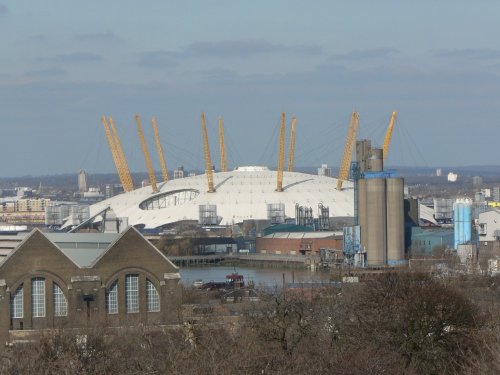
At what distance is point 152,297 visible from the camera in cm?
3089

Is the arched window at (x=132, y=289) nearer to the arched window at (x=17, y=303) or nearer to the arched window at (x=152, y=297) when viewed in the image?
the arched window at (x=152, y=297)

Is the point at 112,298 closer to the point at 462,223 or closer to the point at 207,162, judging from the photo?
the point at 462,223

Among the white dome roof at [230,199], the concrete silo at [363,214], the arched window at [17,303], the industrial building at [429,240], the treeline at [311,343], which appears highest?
the white dome roof at [230,199]

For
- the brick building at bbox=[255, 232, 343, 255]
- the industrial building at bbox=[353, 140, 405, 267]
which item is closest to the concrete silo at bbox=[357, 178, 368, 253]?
the industrial building at bbox=[353, 140, 405, 267]

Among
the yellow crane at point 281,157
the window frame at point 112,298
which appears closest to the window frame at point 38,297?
the window frame at point 112,298

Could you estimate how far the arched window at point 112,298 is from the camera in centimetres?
3058

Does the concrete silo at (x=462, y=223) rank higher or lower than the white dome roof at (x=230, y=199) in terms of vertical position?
lower

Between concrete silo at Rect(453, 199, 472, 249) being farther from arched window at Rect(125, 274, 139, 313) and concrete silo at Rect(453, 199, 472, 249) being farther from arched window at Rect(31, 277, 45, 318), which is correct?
arched window at Rect(31, 277, 45, 318)

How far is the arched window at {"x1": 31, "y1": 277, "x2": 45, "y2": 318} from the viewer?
99.5 feet

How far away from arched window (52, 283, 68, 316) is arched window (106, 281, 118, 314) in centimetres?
76

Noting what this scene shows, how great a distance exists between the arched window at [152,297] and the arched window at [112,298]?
0.60 metres

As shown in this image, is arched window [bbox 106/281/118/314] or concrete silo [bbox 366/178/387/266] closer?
arched window [bbox 106/281/118/314]

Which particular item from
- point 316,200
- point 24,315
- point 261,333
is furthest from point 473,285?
point 316,200

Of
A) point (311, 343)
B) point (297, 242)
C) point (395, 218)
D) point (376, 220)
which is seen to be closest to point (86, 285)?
point (311, 343)
